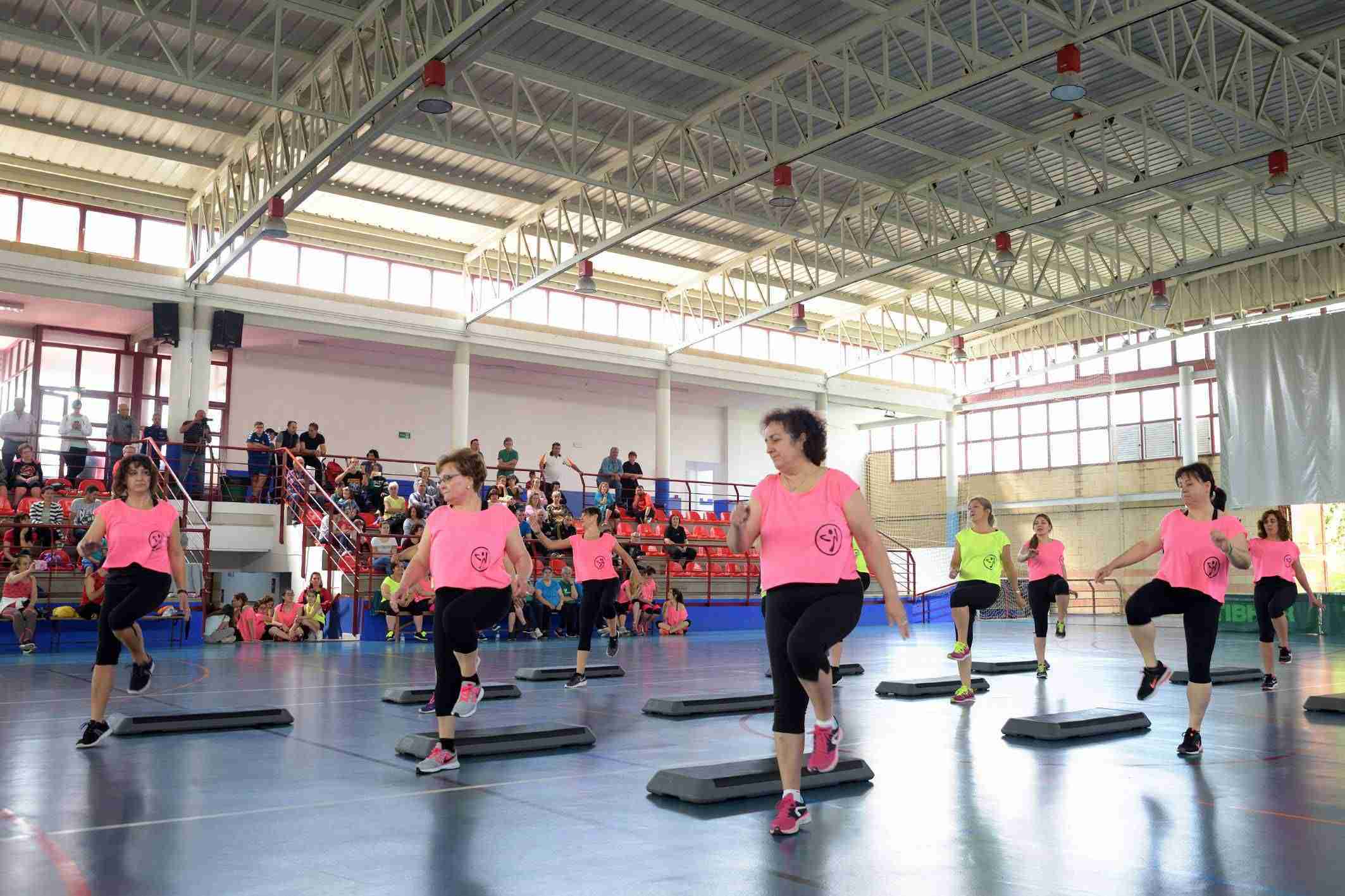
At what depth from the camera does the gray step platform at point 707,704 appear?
8570 mm

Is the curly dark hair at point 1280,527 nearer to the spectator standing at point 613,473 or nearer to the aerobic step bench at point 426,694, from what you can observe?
the aerobic step bench at point 426,694

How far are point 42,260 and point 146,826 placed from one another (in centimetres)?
1907

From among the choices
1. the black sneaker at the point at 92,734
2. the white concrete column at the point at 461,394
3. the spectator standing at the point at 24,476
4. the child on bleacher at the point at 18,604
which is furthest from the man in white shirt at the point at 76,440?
the black sneaker at the point at 92,734

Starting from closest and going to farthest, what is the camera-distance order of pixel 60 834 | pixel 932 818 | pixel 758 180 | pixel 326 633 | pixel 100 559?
1. pixel 60 834
2. pixel 932 818
3. pixel 100 559
4. pixel 326 633
5. pixel 758 180

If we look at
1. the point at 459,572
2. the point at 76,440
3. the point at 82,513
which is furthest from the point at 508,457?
the point at 459,572

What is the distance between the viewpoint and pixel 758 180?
74.7 feet

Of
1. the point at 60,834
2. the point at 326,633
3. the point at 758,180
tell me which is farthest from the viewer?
the point at 758,180

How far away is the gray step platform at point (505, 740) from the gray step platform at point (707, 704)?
1.63 meters

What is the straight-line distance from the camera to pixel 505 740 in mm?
6559

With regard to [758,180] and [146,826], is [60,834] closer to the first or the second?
[146,826]

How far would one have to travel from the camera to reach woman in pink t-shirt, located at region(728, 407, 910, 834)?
15.0 feet

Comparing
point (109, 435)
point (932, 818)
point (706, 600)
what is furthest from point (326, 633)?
point (932, 818)

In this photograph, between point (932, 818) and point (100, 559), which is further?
point (100, 559)

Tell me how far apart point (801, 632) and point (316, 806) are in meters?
2.51
